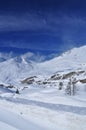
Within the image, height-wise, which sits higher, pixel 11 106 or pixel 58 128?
pixel 11 106

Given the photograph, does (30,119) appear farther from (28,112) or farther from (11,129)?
(11,129)

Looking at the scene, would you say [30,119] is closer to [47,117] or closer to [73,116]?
[47,117]

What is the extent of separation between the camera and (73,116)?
16.5m

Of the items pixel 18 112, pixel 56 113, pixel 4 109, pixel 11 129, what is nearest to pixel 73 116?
pixel 56 113

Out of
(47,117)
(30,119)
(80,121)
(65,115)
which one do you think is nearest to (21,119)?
(30,119)

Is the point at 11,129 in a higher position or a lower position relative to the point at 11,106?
lower

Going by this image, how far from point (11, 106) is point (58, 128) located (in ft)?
27.3

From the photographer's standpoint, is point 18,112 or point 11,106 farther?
point 11,106

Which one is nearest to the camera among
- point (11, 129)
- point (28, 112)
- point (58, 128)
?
point (11, 129)

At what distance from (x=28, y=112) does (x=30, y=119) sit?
179 centimetres

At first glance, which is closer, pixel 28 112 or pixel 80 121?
pixel 80 121

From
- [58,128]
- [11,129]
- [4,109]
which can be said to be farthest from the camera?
[4,109]

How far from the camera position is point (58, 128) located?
50.6ft

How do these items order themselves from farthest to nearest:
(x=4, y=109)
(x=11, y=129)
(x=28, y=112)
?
(x=4, y=109) < (x=28, y=112) < (x=11, y=129)
